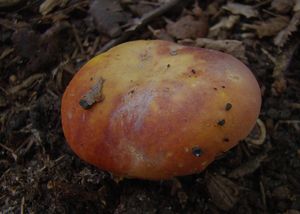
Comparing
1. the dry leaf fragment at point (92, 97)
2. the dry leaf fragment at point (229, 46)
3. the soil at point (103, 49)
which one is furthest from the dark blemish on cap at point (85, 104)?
the dry leaf fragment at point (229, 46)

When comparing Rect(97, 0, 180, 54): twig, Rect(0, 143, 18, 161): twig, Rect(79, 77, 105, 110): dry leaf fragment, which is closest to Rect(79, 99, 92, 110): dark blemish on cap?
Rect(79, 77, 105, 110): dry leaf fragment

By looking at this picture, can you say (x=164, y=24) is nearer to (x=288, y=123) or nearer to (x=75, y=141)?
(x=288, y=123)

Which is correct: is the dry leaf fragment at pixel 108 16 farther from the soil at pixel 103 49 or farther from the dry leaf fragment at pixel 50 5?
the dry leaf fragment at pixel 50 5

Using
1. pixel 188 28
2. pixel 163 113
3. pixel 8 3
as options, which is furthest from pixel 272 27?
pixel 8 3

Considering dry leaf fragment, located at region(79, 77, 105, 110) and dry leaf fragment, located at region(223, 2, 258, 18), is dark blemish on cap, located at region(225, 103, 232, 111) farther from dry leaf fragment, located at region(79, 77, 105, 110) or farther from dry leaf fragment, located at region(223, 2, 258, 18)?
dry leaf fragment, located at region(223, 2, 258, 18)

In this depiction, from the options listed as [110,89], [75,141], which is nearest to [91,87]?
[110,89]
